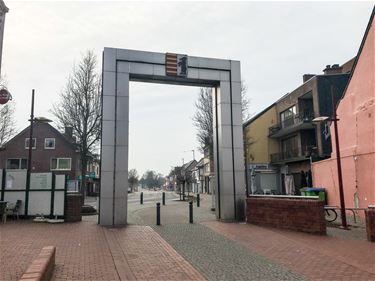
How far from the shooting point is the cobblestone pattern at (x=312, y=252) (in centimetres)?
766

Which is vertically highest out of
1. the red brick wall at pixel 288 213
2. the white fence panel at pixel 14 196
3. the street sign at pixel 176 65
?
the street sign at pixel 176 65

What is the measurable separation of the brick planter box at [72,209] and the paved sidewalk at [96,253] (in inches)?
73.8

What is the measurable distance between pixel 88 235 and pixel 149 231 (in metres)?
2.01

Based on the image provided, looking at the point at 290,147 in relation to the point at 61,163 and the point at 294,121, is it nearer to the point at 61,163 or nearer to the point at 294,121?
the point at 294,121

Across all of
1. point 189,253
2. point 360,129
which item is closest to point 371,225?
point 189,253

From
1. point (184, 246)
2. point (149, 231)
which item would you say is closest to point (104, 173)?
point (149, 231)

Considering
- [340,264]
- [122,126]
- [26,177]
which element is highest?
[122,126]

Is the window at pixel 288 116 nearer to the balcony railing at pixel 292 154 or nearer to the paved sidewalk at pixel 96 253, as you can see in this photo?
the balcony railing at pixel 292 154

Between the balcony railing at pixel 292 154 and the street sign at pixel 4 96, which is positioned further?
the balcony railing at pixel 292 154

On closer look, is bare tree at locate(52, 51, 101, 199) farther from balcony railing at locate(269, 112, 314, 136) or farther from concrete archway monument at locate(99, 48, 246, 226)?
balcony railing at locate(269, 112, 314, 136)

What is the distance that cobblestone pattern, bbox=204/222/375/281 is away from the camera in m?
7.66

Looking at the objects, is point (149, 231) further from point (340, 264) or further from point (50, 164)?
point (50, 164)

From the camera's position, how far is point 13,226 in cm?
1354

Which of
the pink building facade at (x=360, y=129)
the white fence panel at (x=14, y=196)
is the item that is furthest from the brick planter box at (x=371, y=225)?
the white fence panel at (x=14, y=196)
